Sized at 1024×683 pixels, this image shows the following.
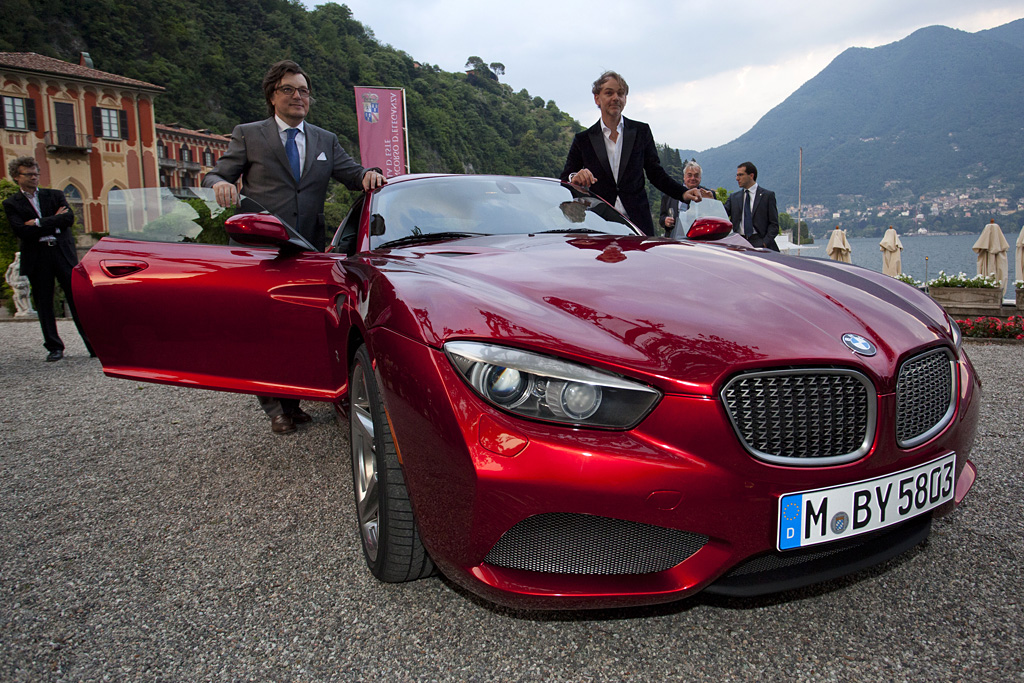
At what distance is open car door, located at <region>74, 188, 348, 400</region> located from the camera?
8.86 feet

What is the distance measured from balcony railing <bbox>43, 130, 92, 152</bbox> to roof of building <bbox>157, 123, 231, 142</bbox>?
14.9 meters

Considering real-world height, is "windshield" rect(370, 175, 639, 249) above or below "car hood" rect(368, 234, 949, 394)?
above

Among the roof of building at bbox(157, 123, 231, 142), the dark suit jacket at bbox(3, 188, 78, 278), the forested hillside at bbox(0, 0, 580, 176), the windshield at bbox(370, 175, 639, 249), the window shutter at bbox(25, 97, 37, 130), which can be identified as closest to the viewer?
the windshield at bbox(370, 175, 639, 249)

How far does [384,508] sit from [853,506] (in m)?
1.13

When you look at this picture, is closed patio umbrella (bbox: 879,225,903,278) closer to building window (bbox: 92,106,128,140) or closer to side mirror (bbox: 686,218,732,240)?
side mirror (bbox: 686,218,732,240)

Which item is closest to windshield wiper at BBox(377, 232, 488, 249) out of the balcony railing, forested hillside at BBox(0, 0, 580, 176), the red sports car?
the red sports car

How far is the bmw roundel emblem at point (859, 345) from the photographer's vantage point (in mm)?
1492

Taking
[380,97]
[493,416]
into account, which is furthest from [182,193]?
[380,97]

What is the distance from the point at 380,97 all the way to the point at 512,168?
8335 centimetres

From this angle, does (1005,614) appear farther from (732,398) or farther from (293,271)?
(293,271)

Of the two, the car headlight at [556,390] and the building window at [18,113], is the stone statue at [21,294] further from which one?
the building window at [18,113]

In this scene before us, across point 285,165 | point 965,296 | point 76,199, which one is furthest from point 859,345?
point 76,199

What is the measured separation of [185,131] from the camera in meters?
56.7

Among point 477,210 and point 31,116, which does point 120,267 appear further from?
point 31,116
